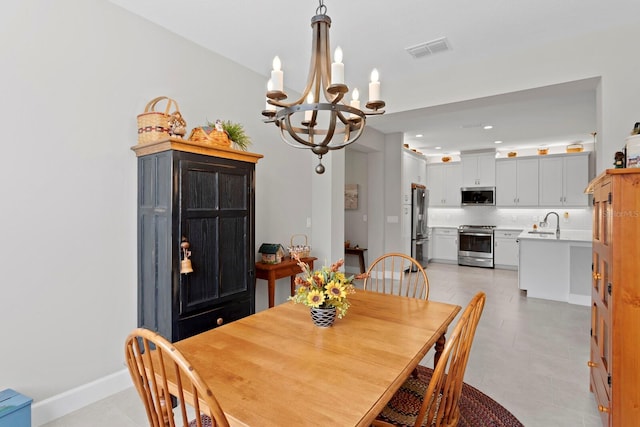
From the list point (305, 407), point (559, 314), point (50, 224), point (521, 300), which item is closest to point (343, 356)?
point (305, 407)

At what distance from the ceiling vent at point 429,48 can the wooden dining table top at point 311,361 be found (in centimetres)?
219

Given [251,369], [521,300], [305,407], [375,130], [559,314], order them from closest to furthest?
1. [305,407]
2. [251,369]
3. [559,314]
4. [521,300]
5. [375,130]

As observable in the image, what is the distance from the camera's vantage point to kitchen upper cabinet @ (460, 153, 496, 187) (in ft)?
24.9

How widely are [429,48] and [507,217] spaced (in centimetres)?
614

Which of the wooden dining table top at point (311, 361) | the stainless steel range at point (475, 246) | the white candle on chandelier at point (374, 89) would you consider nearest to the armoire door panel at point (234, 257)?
the wooden dining table top at point (311, 361)

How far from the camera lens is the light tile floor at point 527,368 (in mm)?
2086

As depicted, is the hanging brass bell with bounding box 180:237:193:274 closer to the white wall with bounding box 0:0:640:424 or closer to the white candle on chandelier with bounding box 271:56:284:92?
the white wall with bounding box 0:0:640:424

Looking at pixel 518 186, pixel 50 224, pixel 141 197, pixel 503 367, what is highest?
pixel 518 186

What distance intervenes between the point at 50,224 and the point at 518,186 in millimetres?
8037

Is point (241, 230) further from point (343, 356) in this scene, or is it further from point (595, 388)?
point (595, 388)

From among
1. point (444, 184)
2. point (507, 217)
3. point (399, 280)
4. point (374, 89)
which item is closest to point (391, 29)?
point (374, 89)

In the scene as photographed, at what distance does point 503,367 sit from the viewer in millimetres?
2730

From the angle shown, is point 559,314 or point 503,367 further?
point 559,314

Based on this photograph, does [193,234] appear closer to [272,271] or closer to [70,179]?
[70,179]
